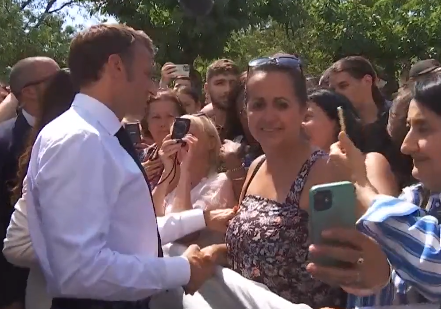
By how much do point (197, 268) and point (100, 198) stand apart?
46 centimetres

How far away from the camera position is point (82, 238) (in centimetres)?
196

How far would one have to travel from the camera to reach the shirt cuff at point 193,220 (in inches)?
113

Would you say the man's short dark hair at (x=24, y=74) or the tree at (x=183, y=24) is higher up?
the tree at (x=183, y=24)

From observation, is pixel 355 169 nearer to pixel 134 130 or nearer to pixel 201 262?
pixel 201 262

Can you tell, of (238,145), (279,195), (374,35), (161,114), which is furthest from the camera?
(374,35)

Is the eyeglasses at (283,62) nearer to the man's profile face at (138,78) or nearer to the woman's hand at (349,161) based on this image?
the man's profile face at (138,78)

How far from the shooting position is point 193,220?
2.90 meters

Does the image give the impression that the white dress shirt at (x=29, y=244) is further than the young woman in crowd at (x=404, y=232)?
Yes

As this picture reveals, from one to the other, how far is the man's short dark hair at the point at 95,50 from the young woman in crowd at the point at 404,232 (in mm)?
859

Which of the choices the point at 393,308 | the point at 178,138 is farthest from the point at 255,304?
the point at 178,138

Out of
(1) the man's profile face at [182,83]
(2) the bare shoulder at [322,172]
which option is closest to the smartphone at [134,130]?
(2) the bare shoulder at [322,172]

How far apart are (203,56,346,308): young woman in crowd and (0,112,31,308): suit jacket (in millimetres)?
1390

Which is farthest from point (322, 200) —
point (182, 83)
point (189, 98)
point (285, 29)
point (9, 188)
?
point (285, 29)

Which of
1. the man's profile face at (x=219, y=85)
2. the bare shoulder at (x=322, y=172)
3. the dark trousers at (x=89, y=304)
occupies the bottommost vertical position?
the dark trousers at (x=89, y=304)
